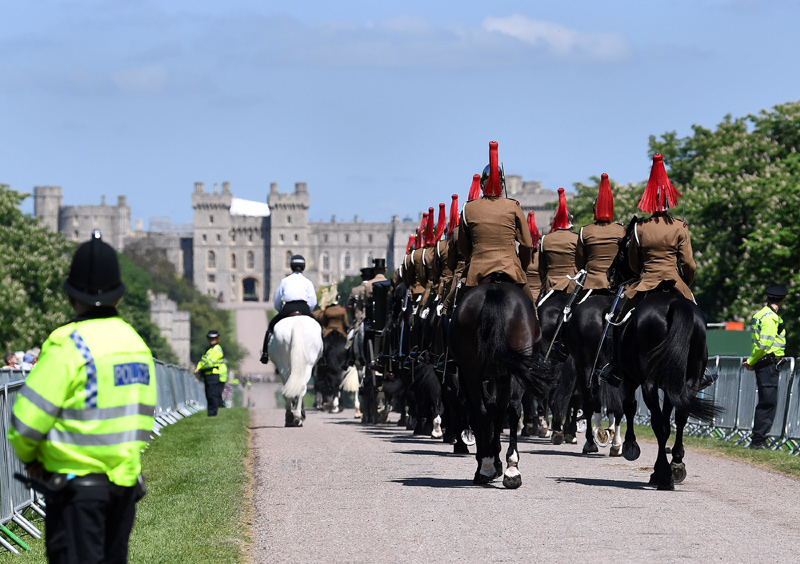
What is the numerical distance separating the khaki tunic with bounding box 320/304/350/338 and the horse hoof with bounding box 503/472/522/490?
56.9 feet

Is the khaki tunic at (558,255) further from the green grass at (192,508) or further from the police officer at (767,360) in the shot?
the green grass at (192,508)

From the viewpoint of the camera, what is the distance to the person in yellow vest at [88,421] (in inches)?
220

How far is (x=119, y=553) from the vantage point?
5824 mm

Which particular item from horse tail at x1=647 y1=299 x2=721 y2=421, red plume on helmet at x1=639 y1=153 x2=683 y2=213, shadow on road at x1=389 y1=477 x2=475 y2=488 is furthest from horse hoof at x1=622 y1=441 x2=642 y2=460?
red plume on helmet at x1=639 y1=153 x2=683 y2=213

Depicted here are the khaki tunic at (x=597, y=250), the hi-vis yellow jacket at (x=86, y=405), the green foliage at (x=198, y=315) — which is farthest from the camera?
the green foliage at (x=198, y=315)

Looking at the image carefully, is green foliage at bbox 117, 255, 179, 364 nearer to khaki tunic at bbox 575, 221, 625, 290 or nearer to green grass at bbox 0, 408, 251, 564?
green grass at bbox 0, 408, 251, 564

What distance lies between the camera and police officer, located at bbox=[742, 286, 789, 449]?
18.5 m

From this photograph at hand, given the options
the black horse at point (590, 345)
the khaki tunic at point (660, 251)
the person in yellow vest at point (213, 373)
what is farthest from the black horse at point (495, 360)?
the person in yellow vest at point (213, 373)

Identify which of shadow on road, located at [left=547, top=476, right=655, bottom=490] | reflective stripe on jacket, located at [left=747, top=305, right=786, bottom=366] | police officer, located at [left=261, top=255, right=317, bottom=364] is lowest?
shadow on road, located at [left=547, top=476, right=655, bottom=490]

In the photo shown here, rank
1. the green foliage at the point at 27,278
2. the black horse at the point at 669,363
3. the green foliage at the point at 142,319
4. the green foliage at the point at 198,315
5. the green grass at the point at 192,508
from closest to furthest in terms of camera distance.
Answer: the green grass at the point at 192,508, the black horse at the point at 669,363, the green foliage at the point at 27,278, the green foliage at the point at 142,319, the green foliage at the point at 198,315

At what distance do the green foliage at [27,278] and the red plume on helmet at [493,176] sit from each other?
56363 millimetres

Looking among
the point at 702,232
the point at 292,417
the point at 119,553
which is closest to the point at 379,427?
the point at 292,417

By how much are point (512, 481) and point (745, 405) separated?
29.7ft

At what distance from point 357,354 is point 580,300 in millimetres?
10209
